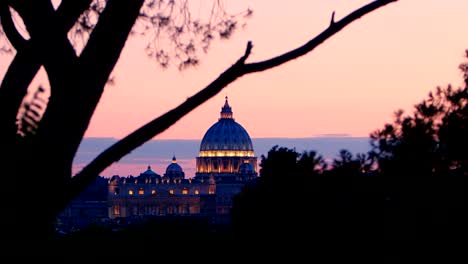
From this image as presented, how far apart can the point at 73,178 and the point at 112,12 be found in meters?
0.61

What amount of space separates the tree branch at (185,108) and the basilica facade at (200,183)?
17625 cm

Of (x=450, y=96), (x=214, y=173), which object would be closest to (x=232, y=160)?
(x=214, y=173)

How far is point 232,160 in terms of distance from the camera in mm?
185750

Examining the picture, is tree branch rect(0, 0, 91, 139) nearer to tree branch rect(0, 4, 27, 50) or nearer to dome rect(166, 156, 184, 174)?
tree branch rect(0, 4, 27, 50)

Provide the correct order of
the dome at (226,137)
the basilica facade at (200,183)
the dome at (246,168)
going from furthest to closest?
the dome at (226,137) < the basilica facade at (200,183) < the dome at (246,168)

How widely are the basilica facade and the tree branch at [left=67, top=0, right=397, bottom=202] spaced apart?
578 ft

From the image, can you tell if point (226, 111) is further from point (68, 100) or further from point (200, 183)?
point (68, 100)

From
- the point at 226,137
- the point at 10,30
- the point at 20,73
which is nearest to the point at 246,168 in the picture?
the point at 226,137

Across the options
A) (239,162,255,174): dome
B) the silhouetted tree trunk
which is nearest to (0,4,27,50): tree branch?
the silhouetted tree trunk

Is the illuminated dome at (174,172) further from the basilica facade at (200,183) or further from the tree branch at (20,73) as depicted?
the tree branch at (20,73)

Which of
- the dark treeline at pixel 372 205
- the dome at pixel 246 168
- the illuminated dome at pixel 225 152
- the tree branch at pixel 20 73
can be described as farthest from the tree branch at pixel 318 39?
the illuminated dome at pixel 225 152

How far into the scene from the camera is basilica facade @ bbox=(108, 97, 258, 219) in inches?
7205

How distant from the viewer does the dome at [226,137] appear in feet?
612

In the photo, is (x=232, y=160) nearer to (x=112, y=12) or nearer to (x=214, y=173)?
(x=214, y=173)
